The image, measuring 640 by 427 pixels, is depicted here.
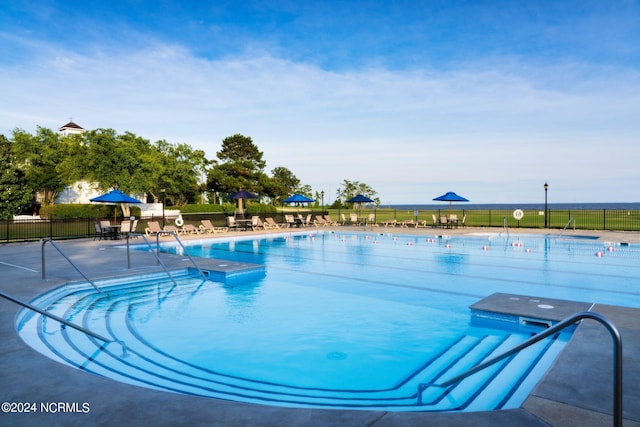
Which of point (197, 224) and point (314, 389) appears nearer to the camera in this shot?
point (314, 389)

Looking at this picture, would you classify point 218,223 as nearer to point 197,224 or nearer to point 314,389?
point 197,224

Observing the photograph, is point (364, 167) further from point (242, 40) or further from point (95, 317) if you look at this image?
point (95, 317)

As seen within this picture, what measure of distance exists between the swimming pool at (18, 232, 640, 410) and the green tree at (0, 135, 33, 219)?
30.0m

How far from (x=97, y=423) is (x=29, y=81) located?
23716mm

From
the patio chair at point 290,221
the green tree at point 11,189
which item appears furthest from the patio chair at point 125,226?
the green tree at point 11,189

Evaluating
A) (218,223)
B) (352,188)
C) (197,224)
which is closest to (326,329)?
(218,223)

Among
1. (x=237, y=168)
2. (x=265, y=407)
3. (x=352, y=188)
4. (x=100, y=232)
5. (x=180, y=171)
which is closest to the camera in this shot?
(x=265, y=407)

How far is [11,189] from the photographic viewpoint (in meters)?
32.3

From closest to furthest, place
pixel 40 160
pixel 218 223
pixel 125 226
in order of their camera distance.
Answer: pixel 125 226 < pixel 218 223 < pixel 40 160

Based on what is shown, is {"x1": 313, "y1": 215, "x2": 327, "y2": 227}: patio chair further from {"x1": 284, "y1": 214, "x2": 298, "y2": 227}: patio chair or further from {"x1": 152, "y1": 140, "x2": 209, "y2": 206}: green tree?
{"x1": 152, "y1": 140, "x2": 209, "y2": 206}: green tree

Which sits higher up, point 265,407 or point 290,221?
point 290,221

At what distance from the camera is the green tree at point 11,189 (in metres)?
31.7

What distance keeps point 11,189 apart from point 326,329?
3595 cm

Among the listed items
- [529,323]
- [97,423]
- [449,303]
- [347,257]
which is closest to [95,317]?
[97,423]
